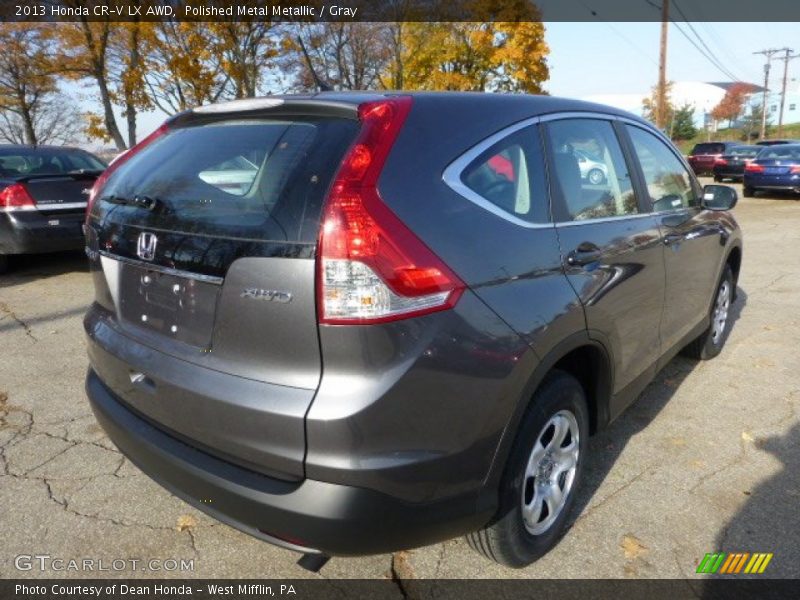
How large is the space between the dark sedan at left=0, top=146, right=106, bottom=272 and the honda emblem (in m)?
5.19

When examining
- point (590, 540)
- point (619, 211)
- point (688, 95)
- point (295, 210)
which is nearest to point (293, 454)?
point (295, 210)

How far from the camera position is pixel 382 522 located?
168cm

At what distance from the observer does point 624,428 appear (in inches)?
132

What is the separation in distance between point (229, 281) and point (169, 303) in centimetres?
32

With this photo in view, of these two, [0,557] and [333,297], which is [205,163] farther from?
[0,557]

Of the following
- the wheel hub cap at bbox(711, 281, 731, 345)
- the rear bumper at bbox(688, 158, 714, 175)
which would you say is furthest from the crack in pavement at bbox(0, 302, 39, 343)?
the rear bumper at bbox(688, 158, 714, 175)

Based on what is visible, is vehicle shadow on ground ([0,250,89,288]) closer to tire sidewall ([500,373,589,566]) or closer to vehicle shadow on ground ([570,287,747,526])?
vehicle shadow on ground ([570,287,747,526])

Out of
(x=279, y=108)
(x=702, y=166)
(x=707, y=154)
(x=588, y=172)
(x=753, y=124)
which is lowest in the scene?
(x=753, y=124)

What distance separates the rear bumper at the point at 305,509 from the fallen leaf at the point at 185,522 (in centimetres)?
57

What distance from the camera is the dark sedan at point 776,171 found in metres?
15.7

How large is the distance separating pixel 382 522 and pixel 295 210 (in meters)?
0.92

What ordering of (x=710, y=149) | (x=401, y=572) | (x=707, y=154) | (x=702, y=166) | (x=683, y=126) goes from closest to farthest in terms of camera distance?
(x=401, y=572), (x=707, y=154), (x=710, y=149), (x=702, y=166), (x=683, y=126)

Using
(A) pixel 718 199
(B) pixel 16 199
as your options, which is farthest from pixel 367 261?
(B) pixel 16 199

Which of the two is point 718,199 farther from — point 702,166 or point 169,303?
point 702,166
